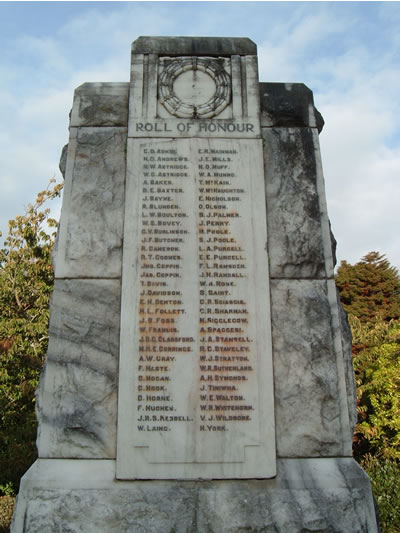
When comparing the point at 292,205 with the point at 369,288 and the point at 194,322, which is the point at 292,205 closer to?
the point at 194,322

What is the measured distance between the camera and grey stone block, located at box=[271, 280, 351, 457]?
3.67 meters

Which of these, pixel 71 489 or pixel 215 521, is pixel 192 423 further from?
pixel 71 489

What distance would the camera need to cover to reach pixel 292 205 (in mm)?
4230

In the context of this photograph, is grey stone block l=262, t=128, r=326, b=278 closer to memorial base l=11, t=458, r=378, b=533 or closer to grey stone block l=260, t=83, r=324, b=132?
grey stone block l=260, t=83, r=324, b=132

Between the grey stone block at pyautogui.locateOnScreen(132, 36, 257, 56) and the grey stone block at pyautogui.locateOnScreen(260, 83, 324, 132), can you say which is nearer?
the grey stone block at pyautogui.locateOnScreen(260, 83, 324, 132)

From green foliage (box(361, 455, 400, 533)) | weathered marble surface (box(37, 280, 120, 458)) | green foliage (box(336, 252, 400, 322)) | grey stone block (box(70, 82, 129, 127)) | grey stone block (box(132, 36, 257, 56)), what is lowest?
green foliage (box(361, 455, 400, 533))

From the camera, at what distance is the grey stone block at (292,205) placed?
13.3ft

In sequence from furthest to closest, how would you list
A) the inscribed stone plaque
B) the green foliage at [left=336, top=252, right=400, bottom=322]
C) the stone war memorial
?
the green foliage at [left=336, top=252, right=400, bottom=322] < the inscribed stone plaque < the stone war memorial

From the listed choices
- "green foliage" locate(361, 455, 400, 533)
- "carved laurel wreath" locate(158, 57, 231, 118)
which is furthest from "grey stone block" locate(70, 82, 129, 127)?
"green foliage" locate(361, 455, 400, 533)

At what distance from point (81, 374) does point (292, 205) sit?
2.51 meters

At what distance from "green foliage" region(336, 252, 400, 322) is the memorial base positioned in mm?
19975

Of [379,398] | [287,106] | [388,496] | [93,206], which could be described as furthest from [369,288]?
[93,206]

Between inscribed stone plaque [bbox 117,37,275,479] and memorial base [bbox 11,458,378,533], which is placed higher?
inscribed stone plaque [bbox 117,37,275,479]

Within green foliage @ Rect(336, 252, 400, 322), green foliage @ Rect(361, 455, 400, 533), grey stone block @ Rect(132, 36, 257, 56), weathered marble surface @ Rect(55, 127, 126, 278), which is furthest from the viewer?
green foliage @ Rect(336, 252, 400, 322)
